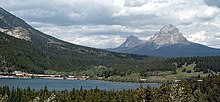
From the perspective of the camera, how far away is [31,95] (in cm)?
19188

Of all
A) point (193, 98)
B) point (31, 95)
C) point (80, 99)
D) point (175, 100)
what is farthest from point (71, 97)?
point (175, 100)

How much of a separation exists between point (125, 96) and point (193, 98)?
31600mm

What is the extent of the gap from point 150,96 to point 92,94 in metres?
27.0

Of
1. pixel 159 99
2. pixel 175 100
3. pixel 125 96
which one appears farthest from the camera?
pixel 125 96

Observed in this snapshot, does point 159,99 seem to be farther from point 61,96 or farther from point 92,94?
point 61,96

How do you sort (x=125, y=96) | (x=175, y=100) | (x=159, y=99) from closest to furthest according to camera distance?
(x=175, y=100)
(x=159, y=99)
(x=125, y=96)

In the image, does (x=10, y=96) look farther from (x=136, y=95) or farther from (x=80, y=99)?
(x=136, y=95)

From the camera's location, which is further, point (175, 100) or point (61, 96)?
point (61, 96)

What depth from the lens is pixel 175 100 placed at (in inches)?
2566

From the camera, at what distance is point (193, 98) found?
188 meters

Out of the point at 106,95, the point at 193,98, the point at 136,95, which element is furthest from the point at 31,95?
the point at 193,98

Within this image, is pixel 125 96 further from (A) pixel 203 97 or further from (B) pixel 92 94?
(A) pixel 203 97

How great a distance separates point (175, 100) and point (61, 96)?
12577 centimetres

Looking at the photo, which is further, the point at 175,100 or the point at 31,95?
the point at 31,95
